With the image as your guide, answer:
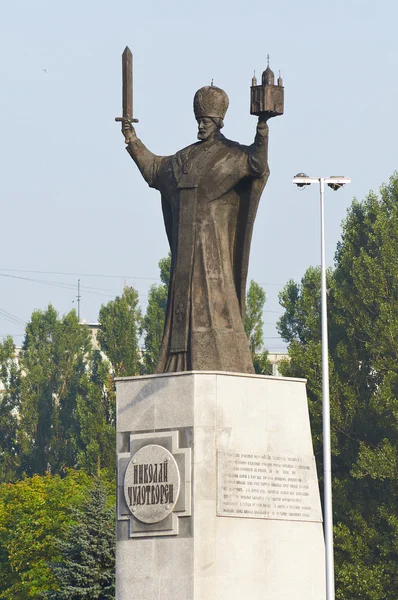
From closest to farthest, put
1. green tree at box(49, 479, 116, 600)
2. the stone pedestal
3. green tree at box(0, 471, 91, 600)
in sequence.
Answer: the stone pedestal
green tree at box(49, 479, 116, 600)
green tree at box(0, 471, 91, 600)

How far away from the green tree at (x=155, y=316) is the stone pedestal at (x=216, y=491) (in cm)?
3878

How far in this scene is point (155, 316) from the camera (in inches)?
2334

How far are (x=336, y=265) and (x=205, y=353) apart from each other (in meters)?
30.1

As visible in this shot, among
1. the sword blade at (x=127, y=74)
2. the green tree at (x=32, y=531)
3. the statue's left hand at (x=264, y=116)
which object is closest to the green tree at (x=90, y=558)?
the green tree at (x=32, y=531)

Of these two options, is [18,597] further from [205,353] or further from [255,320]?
[205,353]

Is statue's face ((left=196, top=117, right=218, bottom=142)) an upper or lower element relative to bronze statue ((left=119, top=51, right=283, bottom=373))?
upper

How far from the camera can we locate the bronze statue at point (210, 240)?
1906 centimetres

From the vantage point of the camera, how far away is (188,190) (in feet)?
63.5

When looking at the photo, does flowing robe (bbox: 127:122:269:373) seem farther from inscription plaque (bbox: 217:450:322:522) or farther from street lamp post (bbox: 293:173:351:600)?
street lamp post (bbox: 293:173:351:600)

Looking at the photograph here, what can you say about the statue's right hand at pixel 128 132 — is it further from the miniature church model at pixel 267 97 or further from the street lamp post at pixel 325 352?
the street lamp post at pixel 325 352

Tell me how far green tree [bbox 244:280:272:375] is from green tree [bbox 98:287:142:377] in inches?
191

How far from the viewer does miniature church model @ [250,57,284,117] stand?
60.1 ft

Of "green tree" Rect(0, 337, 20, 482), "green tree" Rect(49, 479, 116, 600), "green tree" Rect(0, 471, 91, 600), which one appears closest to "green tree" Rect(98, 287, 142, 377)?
"green tree" Rect(0, 337, 20, 482)

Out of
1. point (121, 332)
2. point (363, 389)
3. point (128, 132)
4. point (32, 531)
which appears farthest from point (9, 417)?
point (128, 132)
